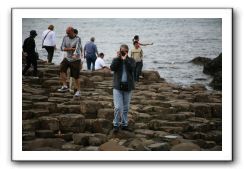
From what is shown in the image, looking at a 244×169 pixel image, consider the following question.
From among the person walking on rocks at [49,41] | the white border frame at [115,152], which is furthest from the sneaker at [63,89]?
the white border frame at [115,152]

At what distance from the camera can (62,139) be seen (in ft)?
30.6

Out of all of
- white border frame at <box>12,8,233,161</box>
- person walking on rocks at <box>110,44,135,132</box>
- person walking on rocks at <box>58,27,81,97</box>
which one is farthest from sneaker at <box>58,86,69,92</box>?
person walking on rocks at <box>110,44,135,132</box>

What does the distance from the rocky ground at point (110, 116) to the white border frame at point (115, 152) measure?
0.06 meters

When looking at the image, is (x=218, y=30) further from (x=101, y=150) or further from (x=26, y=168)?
(x=26, y=168)

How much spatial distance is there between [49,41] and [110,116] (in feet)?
3.67

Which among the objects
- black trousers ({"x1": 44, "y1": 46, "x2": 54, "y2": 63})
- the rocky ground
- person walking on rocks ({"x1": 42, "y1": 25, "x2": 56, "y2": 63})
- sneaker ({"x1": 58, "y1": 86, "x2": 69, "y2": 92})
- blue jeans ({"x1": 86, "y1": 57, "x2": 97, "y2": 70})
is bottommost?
the rocky ground

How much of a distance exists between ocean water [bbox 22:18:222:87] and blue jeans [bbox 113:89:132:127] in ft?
1.68

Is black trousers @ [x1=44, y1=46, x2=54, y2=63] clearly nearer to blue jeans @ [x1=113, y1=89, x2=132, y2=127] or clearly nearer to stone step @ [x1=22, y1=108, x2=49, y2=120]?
stone step @ [x1=22, y1=108, x2=49, y2=120]

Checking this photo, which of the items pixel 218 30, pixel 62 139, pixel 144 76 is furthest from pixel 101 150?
pixel 218 30

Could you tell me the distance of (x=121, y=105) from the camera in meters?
9.33

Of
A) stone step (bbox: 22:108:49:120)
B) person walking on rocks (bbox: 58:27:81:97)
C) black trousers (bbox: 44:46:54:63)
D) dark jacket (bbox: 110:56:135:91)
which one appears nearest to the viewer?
dark jacket (bbox: 110:56:135:91)

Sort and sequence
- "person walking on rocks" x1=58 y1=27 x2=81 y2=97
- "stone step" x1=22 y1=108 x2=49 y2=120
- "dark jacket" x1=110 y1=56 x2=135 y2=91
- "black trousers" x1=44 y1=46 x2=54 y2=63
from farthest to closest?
"person walking on rocks" x1=58 y1=27 x2=81 y2=97, "black trousers" x1=44 y1=46 x2=54 y2=63, "stone step" x1=22 y1=108 x2=49 y2=120, "dark jacket" x1=110 y1=56 x2=135 y2=91

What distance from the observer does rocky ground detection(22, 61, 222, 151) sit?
9.30 metres

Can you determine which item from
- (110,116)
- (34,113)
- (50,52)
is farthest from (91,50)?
(34,113)
